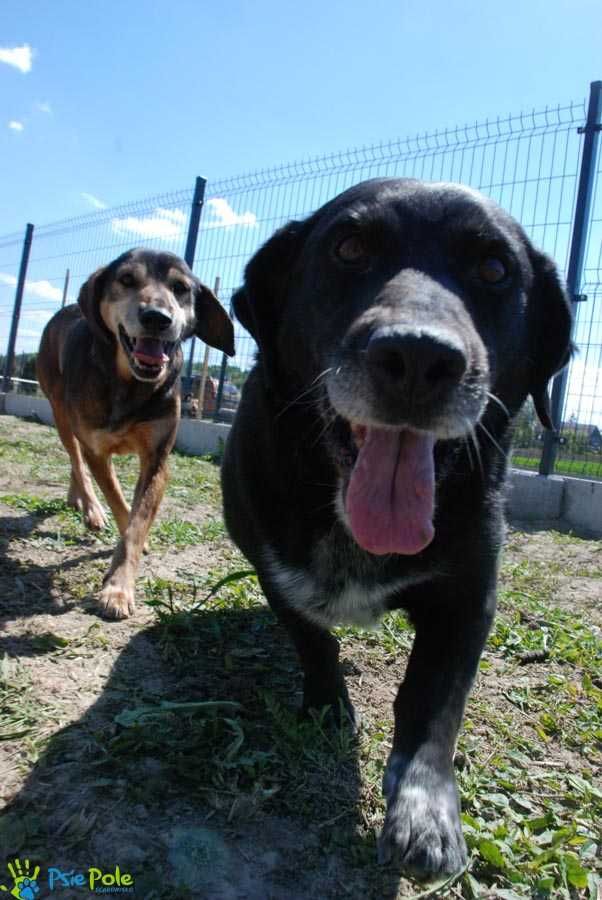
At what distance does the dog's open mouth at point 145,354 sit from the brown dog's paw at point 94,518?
2.98ft

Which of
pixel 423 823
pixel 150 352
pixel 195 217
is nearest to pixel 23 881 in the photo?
pixel 423 823

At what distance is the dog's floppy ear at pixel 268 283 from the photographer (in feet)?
7.25

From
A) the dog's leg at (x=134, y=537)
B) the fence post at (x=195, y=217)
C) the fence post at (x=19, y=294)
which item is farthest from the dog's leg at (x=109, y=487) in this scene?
the fence post at (x=19, y=294)

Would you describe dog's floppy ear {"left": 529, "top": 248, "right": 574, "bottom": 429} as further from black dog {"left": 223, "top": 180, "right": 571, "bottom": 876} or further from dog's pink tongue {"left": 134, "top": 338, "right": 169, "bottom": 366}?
dog's pink tongue {"left": 134, "top": 338, "right": 169, "bottom": 366}

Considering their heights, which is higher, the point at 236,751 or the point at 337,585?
the point at 337,585

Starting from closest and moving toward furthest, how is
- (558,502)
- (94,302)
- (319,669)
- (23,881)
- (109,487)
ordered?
(23,881)
(319,669)
(109,487)
(94,302)
(558,502)

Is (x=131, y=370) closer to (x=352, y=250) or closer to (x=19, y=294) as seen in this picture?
(x=352, y=250)

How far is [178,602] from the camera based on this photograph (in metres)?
2.90

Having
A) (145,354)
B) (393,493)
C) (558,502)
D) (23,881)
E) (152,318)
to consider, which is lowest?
(23,881)

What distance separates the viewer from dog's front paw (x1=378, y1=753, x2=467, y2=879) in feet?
4.54

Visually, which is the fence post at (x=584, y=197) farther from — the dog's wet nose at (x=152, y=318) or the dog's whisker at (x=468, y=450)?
the dog's whisker at (x=468, y=450)

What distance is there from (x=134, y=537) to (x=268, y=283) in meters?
1.48

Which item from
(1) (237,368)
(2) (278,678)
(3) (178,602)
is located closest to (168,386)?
(3) (178,602)

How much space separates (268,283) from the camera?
2.25 m
